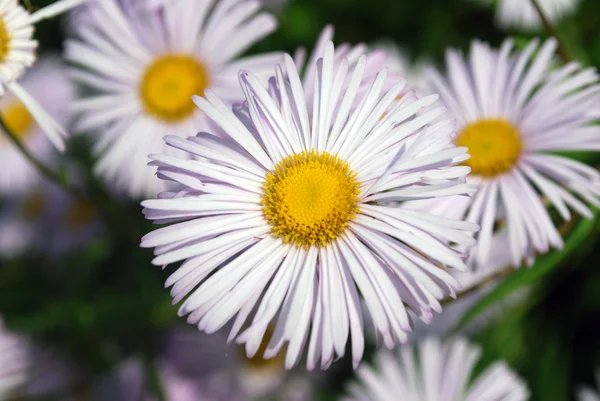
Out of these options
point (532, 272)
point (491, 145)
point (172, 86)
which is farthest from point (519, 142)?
point (172, 86)

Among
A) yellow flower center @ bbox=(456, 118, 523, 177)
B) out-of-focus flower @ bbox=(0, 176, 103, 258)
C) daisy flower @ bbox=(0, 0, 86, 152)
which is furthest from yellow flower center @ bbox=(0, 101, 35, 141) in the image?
yellow flower center @ bbox=(456, 118, 523, 177)

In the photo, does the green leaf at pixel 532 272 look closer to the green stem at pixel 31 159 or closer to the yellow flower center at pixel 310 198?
the yellow flower center at pixel 310 198

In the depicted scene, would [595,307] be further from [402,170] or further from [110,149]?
[110,149]

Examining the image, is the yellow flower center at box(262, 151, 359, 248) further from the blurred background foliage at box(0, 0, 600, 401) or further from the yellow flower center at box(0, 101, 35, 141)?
the yellow flower center at box(0, 101, 35, 141)

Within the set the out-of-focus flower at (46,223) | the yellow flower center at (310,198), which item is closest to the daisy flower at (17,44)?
the yellow flower center at (310,198)

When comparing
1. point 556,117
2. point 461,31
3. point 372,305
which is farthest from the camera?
point 461,31

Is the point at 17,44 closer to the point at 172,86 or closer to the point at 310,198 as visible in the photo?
the point at 172,86

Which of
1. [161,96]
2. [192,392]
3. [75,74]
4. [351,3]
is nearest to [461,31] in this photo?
[351,3]
